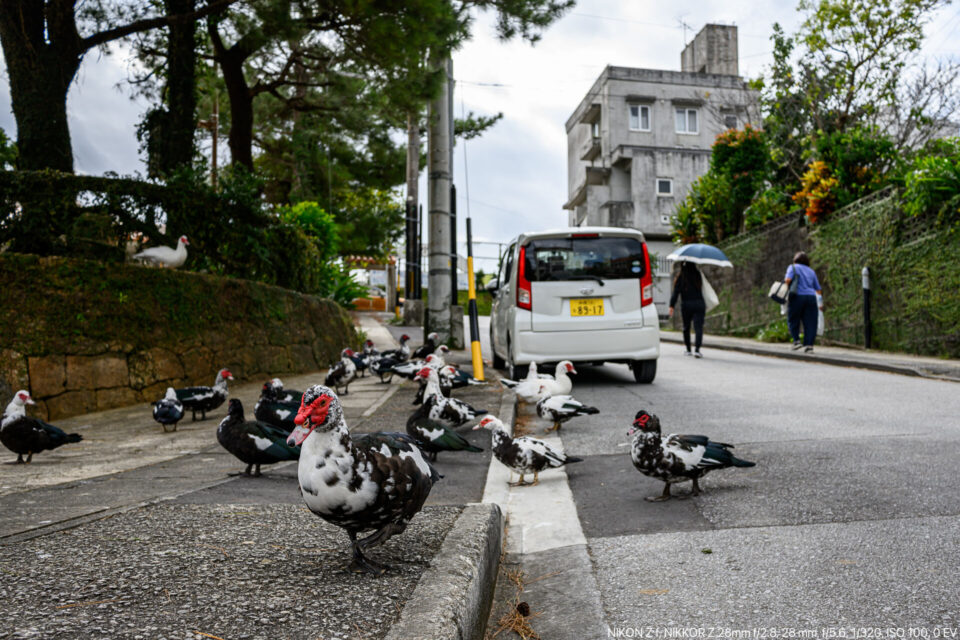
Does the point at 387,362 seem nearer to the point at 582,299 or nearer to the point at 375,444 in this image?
the point at 582,299

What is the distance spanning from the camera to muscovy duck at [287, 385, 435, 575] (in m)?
2.67

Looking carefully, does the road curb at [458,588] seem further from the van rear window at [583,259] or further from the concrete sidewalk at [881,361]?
the concrete sidewalk at [881,361]

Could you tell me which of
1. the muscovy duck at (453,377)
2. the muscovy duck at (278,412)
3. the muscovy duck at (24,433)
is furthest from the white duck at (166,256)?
the muscovy duck at (453,377)

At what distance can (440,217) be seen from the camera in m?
13.7

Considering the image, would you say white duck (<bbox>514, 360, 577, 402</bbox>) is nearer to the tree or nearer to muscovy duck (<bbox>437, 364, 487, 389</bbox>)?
muscovy duck (<bbox>437, 364, 487, 389</bbox>)

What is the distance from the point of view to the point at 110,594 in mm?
2643

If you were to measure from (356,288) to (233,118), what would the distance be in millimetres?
6765

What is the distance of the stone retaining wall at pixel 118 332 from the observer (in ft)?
27.9

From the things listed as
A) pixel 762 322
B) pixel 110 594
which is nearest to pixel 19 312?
pixel 110 594

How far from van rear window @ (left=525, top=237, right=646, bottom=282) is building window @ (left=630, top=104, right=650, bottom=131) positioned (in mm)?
31461

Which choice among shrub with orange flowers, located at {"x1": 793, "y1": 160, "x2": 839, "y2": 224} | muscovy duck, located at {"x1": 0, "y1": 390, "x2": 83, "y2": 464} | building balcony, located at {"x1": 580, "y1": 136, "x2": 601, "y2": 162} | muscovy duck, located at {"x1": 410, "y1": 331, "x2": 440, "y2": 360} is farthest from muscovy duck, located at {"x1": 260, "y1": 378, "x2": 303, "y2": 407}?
building balcony, located at {"x1": 580, "y1": 136, "x2": 601, "y2": 162}

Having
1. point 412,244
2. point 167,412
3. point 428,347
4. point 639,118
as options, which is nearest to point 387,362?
point 428,347

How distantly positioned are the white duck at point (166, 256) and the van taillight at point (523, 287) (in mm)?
4811

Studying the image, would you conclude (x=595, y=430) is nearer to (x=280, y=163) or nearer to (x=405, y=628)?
(x=405, y=628)
